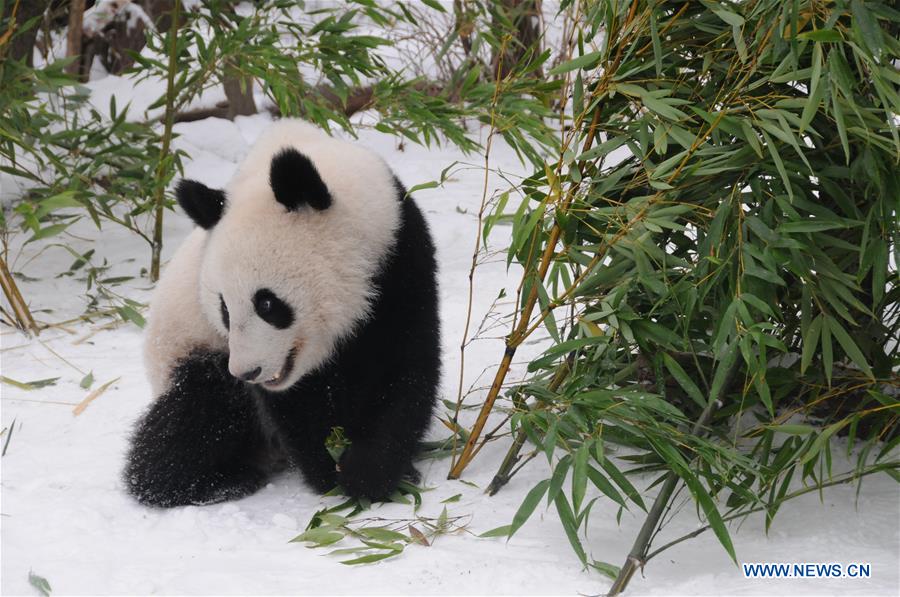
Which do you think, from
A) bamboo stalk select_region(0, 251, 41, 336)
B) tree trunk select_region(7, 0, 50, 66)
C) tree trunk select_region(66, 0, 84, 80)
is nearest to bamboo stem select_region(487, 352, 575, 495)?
bamboo stalk select_region(0, 251, 41, 336)

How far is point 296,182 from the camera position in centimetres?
224

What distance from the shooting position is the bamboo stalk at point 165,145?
13.2 feet

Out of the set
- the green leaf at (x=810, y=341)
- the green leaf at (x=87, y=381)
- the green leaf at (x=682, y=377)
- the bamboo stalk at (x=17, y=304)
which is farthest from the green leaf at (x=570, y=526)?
the bamboo stalk at (x=17, y=304)

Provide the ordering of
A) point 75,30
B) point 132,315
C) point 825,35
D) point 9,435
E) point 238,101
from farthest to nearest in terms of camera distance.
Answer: point 238,101 → point 75,30 → point 132,315 → point 9,435 → point 825,35

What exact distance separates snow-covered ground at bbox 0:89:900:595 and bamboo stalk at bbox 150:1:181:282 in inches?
42.1

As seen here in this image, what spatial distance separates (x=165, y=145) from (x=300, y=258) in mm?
2229

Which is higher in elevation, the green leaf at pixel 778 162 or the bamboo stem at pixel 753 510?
the green leaf at pixel 778 162

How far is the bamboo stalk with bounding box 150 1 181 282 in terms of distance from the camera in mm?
4012

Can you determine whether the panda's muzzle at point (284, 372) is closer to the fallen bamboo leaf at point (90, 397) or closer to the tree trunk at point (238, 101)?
the fallen bamboo leaf at point (90, 397)

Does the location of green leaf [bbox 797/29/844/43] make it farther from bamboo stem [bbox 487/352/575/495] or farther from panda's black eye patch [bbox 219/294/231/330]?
panda's black eye patch [bbox 219/294/231/330]

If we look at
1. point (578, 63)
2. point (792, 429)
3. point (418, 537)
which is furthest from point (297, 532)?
point (578, 63)

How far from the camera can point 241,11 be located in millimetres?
7508

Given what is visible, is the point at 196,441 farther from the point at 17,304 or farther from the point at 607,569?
the point at 17,304

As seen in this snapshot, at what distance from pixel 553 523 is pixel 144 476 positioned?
1115 mm
